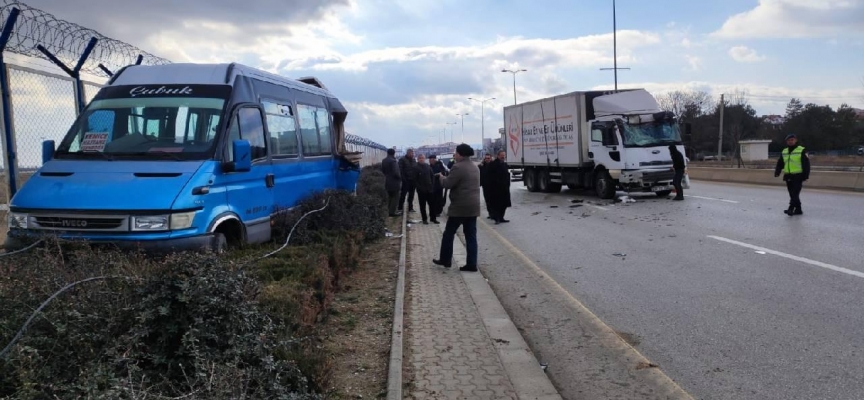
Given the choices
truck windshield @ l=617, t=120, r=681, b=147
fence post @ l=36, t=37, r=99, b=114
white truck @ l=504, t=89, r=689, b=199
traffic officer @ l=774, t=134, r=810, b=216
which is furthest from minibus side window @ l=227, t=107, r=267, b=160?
truck windshield @ l=617, t=120, r=681, b=147

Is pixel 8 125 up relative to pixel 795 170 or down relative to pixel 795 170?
up

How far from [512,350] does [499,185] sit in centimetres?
1009

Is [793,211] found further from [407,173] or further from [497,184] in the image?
[407,173]

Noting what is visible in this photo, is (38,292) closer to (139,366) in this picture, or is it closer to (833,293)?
(139,366)

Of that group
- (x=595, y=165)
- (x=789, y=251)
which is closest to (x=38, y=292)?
(x=789, y=251)

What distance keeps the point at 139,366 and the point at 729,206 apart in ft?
52.1

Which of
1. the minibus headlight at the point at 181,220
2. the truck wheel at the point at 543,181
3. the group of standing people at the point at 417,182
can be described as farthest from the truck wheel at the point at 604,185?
the minibus headlight at the point at 181,220

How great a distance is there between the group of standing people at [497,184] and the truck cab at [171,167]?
6314 mm

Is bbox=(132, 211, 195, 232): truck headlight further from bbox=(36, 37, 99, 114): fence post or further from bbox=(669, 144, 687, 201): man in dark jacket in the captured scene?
bbox=(669, 144, 687, 201): man in dark jacket

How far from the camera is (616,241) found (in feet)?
38.2

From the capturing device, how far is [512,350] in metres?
5.44

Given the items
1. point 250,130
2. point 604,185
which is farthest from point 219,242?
point 604,185

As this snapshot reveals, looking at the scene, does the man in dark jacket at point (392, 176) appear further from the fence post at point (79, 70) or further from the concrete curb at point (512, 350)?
the concrete curb at point (512, 350)

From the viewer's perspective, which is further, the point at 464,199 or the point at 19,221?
the point at 464,199
